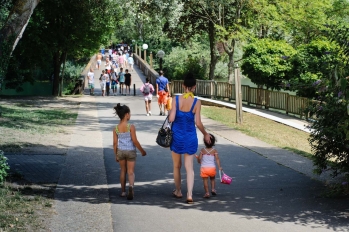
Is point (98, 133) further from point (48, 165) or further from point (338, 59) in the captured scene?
point (338, 59)

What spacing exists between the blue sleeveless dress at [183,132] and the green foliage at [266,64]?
27434mm

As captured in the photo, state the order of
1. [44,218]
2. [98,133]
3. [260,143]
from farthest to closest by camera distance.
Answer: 1. [98,133]
2. [260,143]
3. [44,218]

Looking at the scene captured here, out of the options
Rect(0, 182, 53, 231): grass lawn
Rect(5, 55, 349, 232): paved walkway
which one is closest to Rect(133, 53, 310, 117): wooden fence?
Rect(5, 55, 349, 232): paved walkway

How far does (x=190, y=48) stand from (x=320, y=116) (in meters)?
55.9

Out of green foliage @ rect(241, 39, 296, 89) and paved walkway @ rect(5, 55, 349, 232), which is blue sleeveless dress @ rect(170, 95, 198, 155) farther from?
green foliage @ rect(241, 39, 296, 89)

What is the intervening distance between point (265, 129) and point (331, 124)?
13932mm

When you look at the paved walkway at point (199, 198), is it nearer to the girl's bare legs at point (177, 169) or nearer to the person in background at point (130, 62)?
the girl's bare legs at point (177, 169)

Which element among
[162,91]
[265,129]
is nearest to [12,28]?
[265,129]

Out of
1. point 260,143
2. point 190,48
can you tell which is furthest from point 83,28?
point 190,48

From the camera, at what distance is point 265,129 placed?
23.9 meters

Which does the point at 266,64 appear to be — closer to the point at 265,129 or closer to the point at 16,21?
the point at 265,129

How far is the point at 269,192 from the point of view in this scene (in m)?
10.6

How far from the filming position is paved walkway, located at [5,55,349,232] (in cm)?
839

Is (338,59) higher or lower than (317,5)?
lower
